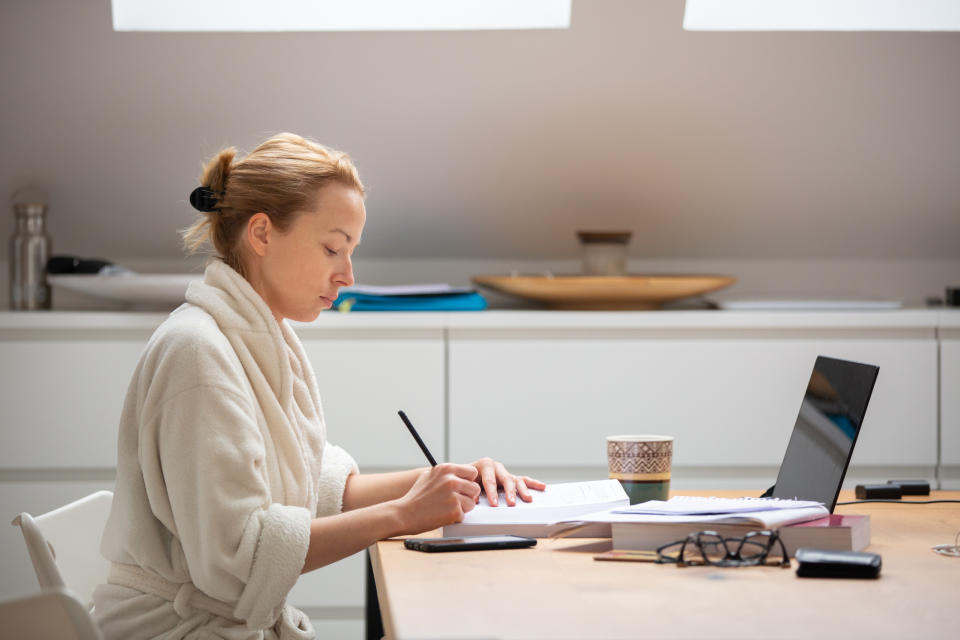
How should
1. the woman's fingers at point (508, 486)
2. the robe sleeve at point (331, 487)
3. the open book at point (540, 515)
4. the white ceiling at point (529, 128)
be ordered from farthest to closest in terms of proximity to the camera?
the white ceiling at point (529, 128)
the robe sleeve at point (331, 487)
the woman's fingers at point (508, 486)
the open book at point (540, 515)

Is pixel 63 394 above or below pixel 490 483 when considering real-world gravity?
below

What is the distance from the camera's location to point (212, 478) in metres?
1.23

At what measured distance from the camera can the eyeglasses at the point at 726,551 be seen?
113cm

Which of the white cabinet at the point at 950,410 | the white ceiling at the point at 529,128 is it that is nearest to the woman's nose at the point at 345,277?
the white ceiling at the point at 529,128

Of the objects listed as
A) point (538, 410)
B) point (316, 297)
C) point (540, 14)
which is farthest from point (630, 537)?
point (540, 14)

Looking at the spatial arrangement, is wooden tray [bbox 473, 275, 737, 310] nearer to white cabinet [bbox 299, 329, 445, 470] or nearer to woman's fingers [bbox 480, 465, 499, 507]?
white cabinet [bbox 299, 329, 445, 470]

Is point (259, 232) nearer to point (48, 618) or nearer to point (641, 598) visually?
point (48, 618)

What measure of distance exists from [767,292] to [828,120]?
1.95 feet

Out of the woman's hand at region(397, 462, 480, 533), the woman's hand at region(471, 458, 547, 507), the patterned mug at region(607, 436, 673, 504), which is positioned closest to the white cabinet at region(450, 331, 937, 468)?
the woman's hand at region(471, 458, 547, 507)

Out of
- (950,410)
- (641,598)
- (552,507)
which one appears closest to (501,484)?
(552,507)

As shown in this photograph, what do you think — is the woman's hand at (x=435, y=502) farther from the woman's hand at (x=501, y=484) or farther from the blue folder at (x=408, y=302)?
the blue folder at (x=408, y=302)

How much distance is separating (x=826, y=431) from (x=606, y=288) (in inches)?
56.7

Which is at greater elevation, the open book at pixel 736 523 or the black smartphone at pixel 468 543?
the open book at pixel 736 523

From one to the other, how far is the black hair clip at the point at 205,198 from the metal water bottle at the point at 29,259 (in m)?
1.56
